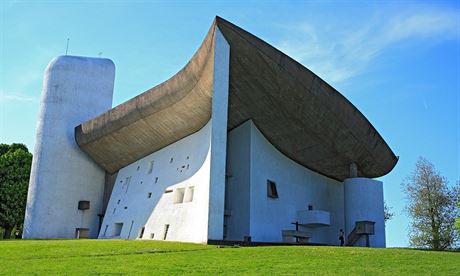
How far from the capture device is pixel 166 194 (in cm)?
2384

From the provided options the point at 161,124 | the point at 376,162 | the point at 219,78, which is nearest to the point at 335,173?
the point at 376,162

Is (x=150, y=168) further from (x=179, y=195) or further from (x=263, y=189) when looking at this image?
(x=263, y=189)

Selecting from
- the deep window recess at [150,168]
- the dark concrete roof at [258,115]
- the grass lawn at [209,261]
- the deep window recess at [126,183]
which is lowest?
the grass lawn at [209,261]

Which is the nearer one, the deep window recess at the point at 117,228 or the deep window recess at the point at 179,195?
the deep window recess at the point at 179,195

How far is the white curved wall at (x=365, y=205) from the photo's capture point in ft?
84.4

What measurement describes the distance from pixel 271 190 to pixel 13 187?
62.9ft

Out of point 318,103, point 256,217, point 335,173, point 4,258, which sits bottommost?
point 4,258

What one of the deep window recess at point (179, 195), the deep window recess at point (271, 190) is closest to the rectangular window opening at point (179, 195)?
the deep window recess at point (179, 195)

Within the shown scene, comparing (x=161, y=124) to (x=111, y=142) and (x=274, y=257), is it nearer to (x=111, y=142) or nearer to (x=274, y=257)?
(x=111, y=142)

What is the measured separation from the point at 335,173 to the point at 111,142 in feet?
44.5

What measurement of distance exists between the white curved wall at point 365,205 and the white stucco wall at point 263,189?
2328 mm

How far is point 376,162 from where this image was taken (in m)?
28.0

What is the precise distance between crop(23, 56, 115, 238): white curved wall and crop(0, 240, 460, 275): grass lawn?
14.4 m

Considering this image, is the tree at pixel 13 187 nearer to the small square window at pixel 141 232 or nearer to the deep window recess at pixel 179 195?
the small square window at pixel 141 232
